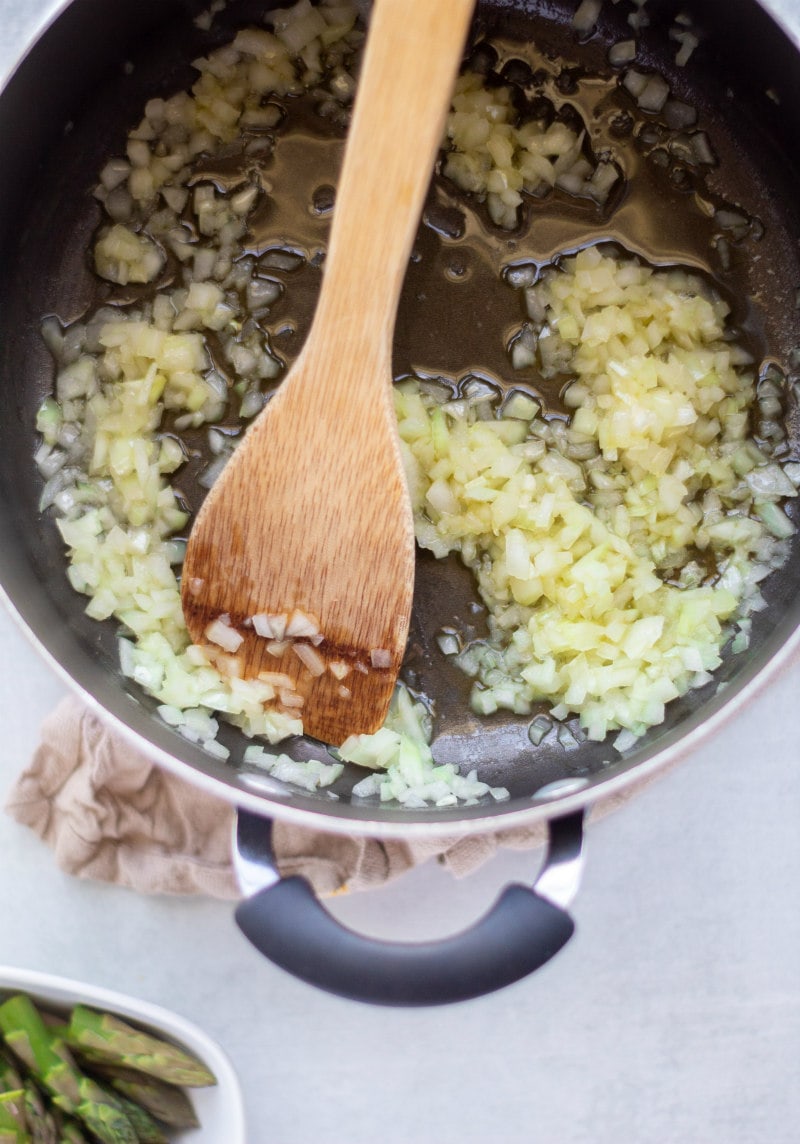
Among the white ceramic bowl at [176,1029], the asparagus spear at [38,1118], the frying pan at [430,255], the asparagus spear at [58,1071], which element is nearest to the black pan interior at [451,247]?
the frying pan at [430,255]

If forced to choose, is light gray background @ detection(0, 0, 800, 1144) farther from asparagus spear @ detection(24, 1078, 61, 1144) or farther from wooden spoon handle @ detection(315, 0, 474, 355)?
wooden spoon handle @ detection(315, 0, 474, 355)

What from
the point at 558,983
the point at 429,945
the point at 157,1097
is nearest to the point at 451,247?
the point at 429,945

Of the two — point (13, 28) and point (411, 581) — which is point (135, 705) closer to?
point (411, 581)

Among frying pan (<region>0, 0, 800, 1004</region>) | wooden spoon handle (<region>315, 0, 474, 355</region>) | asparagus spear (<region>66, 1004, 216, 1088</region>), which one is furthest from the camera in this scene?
asparagus spear (<region>66, 1004, 216, 1088</region>)

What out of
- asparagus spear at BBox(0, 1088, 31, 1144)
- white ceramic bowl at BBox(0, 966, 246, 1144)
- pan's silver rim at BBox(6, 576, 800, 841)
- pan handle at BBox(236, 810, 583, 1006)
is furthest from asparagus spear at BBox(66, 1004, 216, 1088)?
pan's silver rim at BBox(6, 576, 800, 841)

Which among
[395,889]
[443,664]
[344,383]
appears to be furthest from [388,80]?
[395,889]

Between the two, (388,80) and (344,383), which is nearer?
(388,80)
